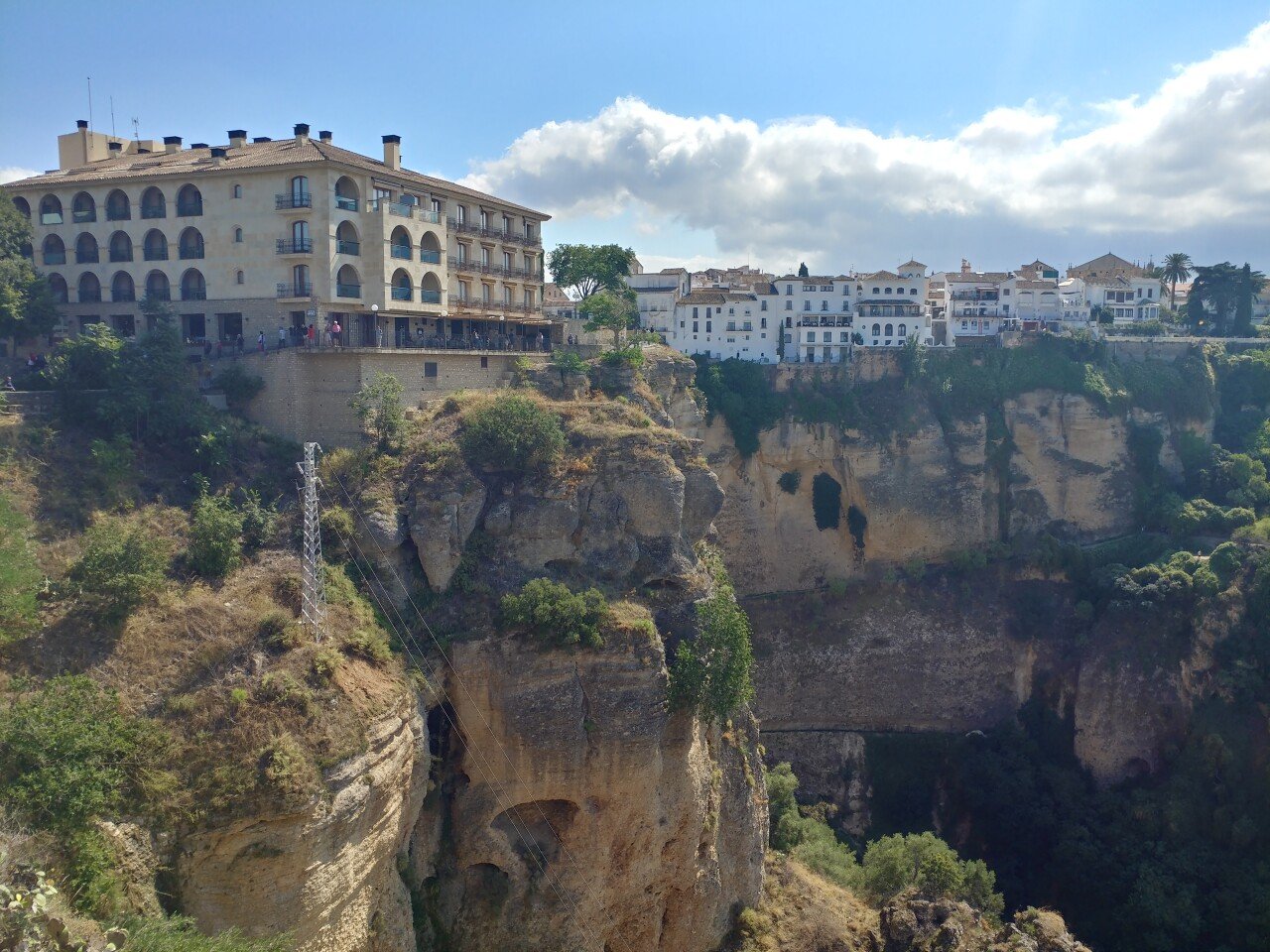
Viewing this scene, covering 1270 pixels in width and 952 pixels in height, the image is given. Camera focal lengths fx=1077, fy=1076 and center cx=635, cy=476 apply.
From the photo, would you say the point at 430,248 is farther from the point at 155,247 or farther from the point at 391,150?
the point at 155,247

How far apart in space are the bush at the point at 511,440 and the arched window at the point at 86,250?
18142mm

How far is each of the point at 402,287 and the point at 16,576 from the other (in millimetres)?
18366

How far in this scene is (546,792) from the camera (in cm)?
2944

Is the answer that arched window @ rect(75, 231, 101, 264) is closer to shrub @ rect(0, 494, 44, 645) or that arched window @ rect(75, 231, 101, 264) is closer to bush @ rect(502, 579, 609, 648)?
shrub @ rect(0, 494, 44, 645)

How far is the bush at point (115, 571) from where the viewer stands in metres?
24.9

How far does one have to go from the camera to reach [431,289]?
41.9m

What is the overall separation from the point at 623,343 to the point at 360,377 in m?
16.6

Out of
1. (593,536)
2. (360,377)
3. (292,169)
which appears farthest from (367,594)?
(292,169)

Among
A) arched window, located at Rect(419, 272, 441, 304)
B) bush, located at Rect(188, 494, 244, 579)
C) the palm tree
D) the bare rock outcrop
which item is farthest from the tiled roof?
the palm tree

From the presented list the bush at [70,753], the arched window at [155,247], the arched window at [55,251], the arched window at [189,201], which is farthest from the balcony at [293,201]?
the bush at [70,753]

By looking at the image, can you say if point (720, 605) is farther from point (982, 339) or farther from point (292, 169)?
point (982, 339)

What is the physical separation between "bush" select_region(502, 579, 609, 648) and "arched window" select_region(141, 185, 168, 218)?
21590 millimetres

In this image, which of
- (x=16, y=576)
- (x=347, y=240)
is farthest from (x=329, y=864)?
(x=347, y=240)

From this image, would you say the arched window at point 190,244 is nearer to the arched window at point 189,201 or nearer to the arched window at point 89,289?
the arched window at point 189,201
